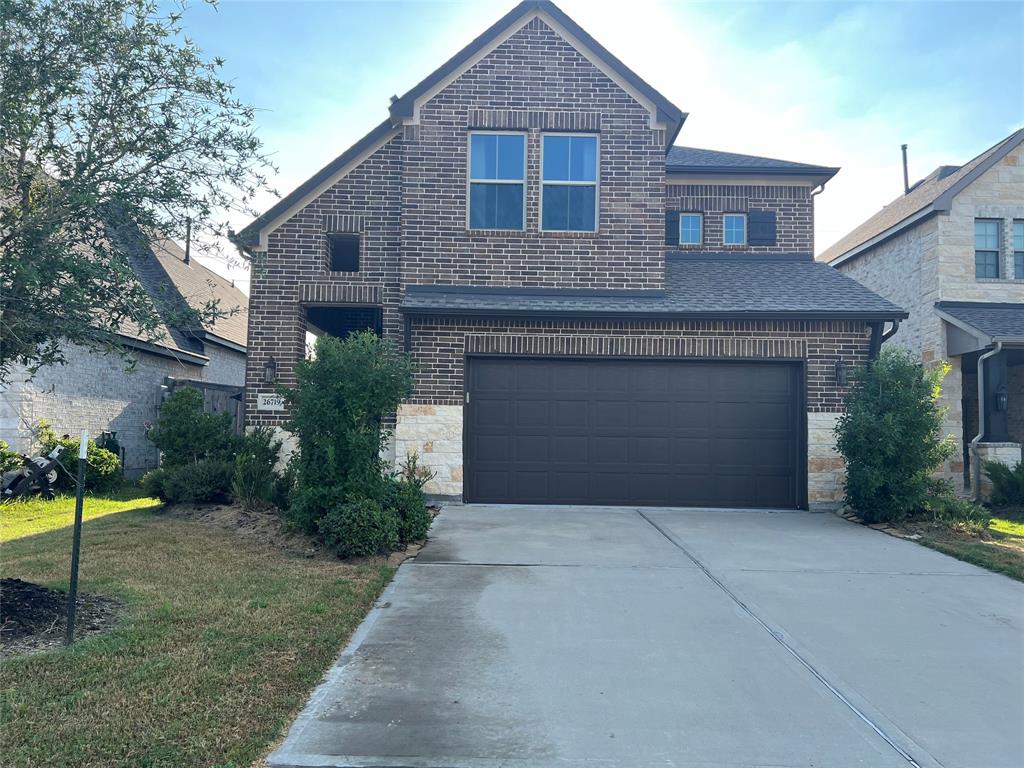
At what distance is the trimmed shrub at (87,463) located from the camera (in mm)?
11922

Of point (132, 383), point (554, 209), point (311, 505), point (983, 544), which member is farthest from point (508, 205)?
point (132, 383)

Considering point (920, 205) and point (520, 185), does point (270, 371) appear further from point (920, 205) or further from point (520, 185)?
point (920, 205)

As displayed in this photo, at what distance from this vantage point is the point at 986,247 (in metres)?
15.6

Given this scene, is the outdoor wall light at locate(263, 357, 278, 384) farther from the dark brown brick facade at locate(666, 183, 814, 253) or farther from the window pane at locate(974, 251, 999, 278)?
the window pane at locate(974, 251, 999, 278)

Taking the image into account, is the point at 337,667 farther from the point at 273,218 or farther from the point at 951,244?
the point at 951,244

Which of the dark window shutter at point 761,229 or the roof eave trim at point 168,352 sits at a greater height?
the dark window shutter at point 761,229

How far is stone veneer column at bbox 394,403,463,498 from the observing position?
1116 cm

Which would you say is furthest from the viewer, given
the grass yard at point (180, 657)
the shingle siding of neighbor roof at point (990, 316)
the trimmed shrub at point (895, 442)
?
the shingle siding of neighbor roof at point (990, 316)

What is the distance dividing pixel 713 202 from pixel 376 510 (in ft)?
32.6

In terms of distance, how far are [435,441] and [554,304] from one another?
2.95m

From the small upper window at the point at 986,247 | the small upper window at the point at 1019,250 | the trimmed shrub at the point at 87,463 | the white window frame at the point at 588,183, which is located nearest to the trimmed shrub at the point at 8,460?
the trimmed shrub at the point at 87,463

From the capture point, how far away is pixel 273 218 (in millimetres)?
12070

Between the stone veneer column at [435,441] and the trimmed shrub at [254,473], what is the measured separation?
199 cm

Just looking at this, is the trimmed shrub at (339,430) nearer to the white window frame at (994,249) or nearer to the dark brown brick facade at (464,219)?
the dark brown brick facade at (464,219)
